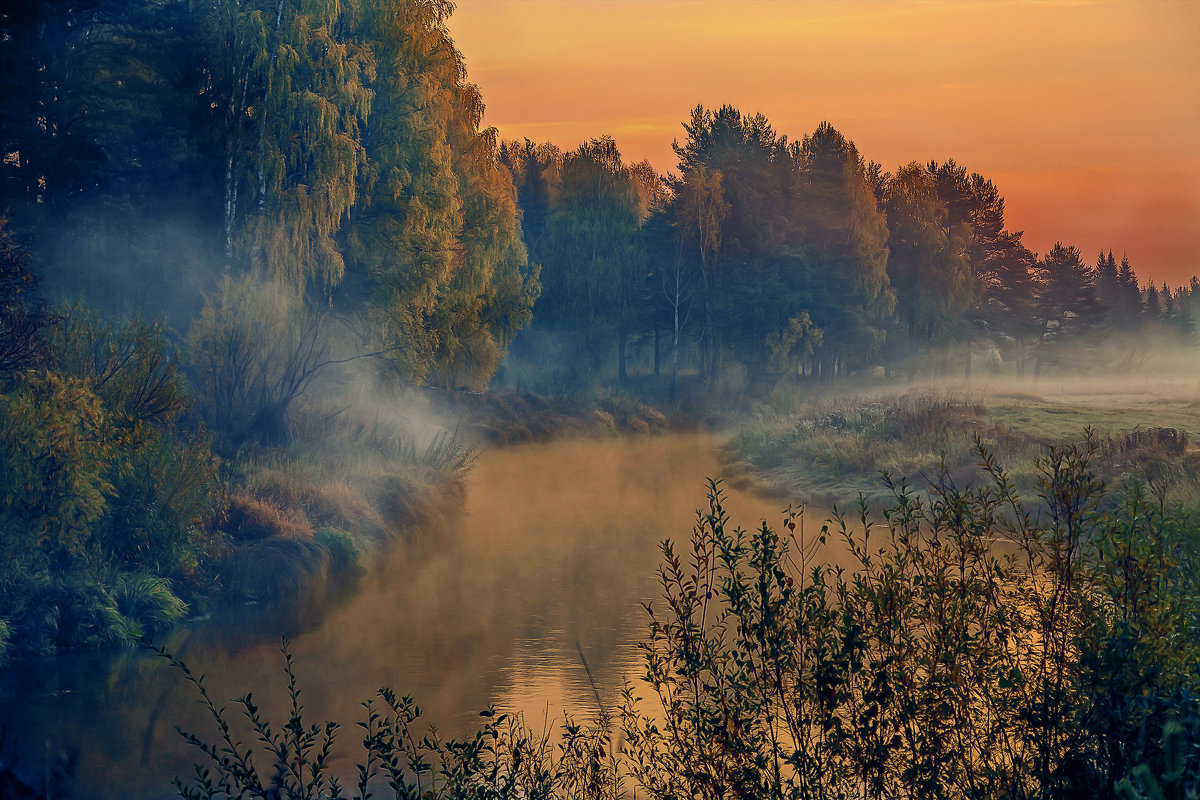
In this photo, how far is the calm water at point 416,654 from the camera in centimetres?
970

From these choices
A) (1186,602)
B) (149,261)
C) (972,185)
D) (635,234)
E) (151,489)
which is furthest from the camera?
(972,185)

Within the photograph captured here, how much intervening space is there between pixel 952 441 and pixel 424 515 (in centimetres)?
1350

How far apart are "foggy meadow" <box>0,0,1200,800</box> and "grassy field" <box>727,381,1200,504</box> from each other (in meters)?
0.19

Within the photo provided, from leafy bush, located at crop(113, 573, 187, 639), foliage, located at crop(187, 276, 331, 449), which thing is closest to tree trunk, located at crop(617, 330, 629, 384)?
foliage, located at crop(187, 276, 331, 449)

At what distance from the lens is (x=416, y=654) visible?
12.7 m

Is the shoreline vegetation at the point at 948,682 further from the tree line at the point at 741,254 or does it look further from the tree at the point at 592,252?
the tree at the point at 592,252

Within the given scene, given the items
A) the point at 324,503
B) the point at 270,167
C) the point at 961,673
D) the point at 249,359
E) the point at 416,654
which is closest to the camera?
the point at 961,673

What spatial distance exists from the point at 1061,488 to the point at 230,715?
8.73 m

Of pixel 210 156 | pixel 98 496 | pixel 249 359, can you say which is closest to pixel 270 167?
pixel 210 156

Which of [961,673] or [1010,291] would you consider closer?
[961,673]

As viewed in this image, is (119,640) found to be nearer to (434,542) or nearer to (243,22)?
(434,542)

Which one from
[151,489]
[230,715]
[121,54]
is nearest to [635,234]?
[121,54]

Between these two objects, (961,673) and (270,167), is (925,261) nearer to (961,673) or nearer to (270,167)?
(270,167)

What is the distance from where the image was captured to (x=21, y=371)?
42.8ft
